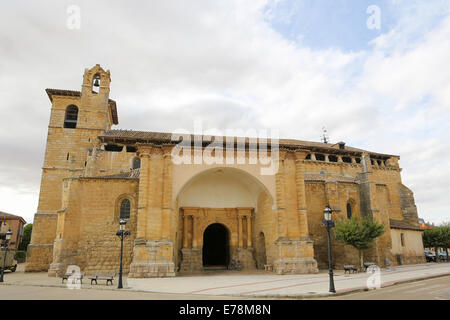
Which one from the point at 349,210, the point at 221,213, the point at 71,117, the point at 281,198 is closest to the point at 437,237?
the point at 349,210

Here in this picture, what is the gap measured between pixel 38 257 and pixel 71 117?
49.8 ft

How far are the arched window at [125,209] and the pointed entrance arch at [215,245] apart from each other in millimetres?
6433

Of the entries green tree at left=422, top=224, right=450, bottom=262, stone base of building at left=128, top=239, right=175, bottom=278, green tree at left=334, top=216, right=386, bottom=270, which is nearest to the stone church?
stone base of building at left=128, top=239, right=175, bottom=278

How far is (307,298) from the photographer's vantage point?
994 centimetres

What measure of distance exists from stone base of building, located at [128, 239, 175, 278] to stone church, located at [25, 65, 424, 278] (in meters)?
0.05

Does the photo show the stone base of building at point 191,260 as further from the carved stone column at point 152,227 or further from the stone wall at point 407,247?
the stone wall at point 407,247

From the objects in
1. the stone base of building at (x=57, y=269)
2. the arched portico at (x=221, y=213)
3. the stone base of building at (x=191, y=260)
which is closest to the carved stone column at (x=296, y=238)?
the arched portico at (x=221, y=213)

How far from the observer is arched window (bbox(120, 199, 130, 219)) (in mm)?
20312

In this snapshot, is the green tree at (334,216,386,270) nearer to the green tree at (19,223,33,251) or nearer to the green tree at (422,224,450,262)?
the green tree at (422,224,450,262)

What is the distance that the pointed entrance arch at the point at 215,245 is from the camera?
23438mm

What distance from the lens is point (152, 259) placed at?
16266 millimetres

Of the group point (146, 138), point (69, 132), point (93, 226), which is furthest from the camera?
point (69, 132)

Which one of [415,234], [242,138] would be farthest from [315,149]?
[415,234]

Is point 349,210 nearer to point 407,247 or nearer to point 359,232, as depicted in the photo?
point 359,232
